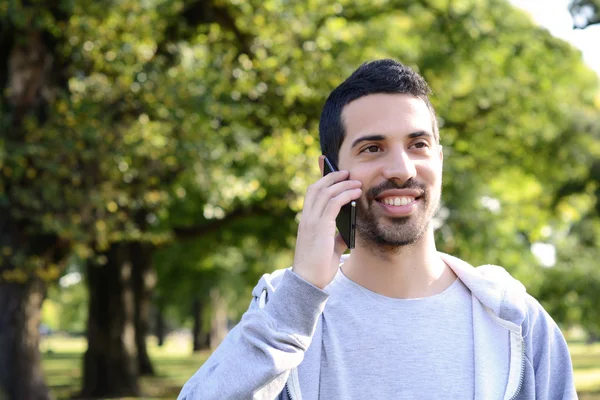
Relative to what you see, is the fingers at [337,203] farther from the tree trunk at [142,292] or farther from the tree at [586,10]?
the tree trunk at [142,292]

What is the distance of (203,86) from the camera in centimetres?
1259

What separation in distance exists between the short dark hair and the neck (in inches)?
13.1

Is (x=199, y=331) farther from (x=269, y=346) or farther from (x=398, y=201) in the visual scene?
(x=269, y=346)

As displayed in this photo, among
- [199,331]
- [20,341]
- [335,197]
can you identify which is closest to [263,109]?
[20,341]

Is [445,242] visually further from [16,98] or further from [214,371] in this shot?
[214,371]

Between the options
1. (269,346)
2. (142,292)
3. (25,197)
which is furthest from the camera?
(142,292)

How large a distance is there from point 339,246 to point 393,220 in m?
0.19

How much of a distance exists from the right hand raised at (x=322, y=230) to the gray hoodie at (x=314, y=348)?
51 mm

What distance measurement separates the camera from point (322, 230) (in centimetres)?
234

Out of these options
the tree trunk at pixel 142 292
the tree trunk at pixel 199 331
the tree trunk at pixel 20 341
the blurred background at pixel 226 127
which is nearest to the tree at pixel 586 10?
the blurred background at pixel 226 127

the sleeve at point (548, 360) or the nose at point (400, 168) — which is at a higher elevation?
the nose at point (400, 168)

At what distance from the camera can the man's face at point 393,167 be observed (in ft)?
8.11

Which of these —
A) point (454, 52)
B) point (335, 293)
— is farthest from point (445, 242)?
point (335, 293)

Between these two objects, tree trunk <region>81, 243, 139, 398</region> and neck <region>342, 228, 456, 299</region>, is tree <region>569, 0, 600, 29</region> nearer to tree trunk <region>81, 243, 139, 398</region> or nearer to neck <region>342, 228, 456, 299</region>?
neck <region>342, 228, 456, 299</region>
